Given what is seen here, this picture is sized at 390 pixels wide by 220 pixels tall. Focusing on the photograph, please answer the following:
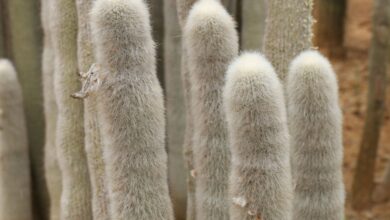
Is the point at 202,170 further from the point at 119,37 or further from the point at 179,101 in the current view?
the point at 179,101

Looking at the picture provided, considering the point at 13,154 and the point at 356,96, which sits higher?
the point at 356,96

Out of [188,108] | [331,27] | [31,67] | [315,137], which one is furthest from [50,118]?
[331,27]

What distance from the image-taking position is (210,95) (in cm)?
209

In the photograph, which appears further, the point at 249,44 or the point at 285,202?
the point at 249,44

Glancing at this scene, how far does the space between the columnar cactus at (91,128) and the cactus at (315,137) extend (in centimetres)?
61

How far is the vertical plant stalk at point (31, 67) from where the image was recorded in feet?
9.80

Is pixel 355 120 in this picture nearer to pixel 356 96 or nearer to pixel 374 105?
pixel 356 96

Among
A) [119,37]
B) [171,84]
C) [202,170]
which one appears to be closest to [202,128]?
[202,170]

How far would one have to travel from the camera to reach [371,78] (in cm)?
378

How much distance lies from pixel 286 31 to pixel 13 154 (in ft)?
4.23

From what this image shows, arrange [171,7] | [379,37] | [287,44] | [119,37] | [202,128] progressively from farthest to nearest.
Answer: [379,37] → [171,7] → [287,44] → [202,128] → [119,37]

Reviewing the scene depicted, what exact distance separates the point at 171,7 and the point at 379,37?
1.41 meters

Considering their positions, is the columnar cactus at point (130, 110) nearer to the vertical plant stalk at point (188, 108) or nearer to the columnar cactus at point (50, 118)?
the vertical plant stalk at point (188, 108)

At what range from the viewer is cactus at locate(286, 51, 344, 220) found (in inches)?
78.6
